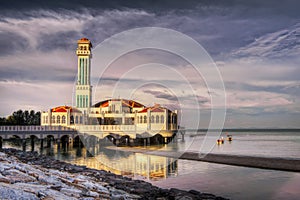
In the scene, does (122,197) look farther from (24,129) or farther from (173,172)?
(24,129)

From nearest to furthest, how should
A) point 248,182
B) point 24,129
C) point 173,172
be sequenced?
point 248,182
point 173,172
point 24,129

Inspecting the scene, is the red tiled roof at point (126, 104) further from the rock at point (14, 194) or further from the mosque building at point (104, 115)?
the rock at point (14, 194)

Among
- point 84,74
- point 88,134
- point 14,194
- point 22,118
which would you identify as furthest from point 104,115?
point 14,194

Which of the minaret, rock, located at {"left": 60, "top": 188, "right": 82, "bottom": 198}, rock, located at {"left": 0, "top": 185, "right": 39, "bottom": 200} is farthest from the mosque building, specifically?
rock, located at {"left": 0, "top": 185, "right": 39, "bottom": 200}

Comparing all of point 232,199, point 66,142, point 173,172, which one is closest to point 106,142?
point 66,142

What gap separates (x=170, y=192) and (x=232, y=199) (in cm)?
360

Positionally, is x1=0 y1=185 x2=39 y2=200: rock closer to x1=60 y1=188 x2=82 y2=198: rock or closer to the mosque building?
x1=60 y1=188 x2=82 y2=198: rock

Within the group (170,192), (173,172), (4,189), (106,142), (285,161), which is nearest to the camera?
(4,189)

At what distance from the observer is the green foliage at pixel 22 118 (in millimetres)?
89688

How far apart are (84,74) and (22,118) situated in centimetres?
3687

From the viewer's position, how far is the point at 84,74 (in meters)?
72.9

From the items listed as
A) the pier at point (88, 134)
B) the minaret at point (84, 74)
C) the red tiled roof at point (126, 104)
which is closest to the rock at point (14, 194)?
the pier at point (88, 134)

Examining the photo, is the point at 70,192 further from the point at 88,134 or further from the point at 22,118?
the point at 22,118

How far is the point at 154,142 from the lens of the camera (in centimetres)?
6291
